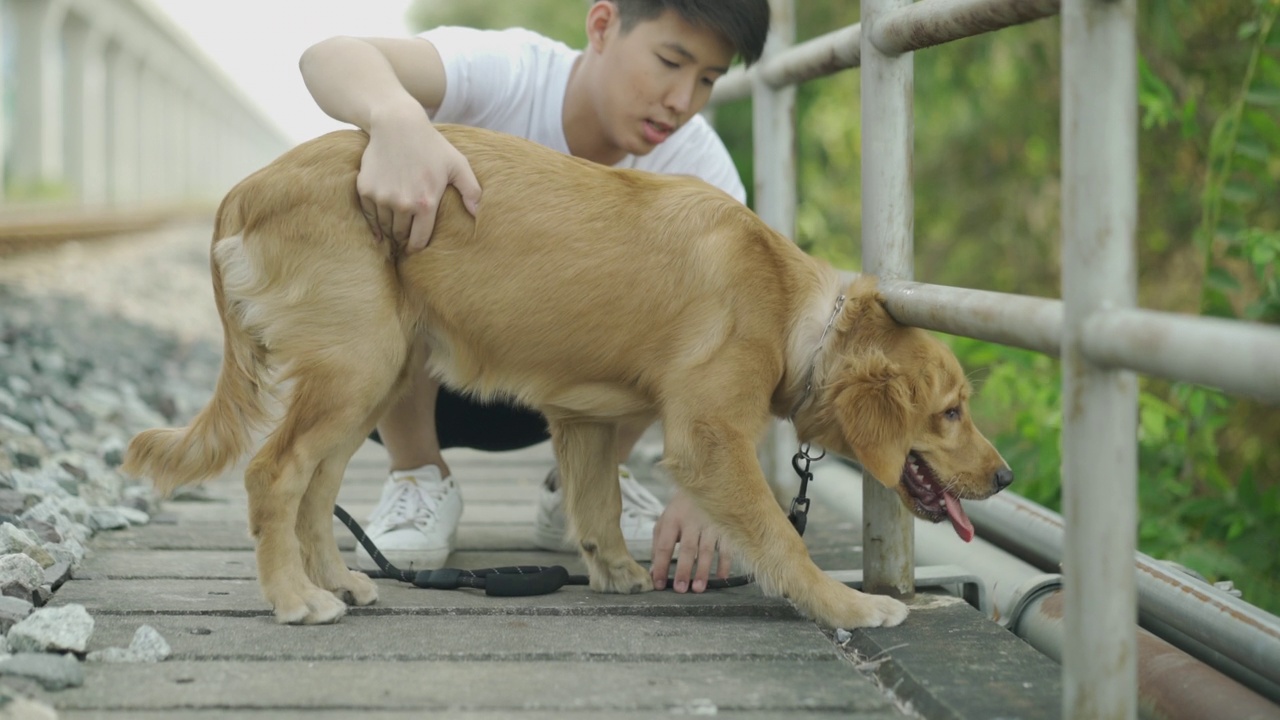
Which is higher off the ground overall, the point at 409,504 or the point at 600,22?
the point at 600,22

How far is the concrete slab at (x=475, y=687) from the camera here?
Answer: 1.85 metres

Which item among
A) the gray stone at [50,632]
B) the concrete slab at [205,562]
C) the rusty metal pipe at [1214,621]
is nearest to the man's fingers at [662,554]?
the concrete slab at [205,562]

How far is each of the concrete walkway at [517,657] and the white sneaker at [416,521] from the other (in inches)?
7.9

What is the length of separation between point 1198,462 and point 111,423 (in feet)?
12.8

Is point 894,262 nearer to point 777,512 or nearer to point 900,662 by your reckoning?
point 777,512

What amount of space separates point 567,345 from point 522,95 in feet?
3.33

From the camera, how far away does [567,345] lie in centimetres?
261

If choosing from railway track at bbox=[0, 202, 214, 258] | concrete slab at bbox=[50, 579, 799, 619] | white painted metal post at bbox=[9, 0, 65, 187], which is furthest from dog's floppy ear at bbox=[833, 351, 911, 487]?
white painted metal post at bbox=[9, 0, 65, 187]

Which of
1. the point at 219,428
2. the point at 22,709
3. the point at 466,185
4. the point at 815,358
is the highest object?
the point at 466,185

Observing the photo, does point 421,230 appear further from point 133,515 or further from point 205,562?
point 133,515

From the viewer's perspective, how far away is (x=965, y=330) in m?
2.03

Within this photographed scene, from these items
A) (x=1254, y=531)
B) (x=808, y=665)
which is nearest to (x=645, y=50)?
(x=808, y=665)

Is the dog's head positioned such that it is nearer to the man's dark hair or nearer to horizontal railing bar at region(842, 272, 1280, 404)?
horizontal railing bar at region(842, 272, 1280, 404)

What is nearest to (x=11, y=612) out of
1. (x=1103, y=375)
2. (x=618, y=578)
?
(x=618, y=578)
